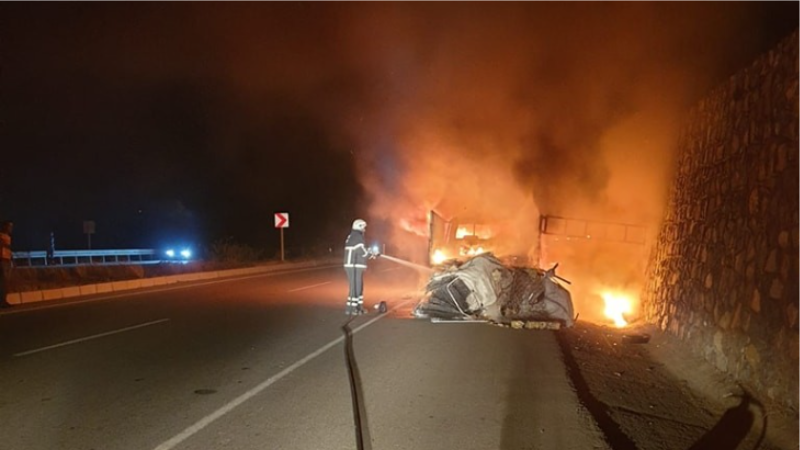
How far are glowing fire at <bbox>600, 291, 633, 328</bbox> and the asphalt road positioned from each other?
3855 millimetres

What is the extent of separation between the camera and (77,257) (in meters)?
26.7

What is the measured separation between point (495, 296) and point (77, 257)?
22835mm

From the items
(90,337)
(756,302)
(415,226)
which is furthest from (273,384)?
(415,226)

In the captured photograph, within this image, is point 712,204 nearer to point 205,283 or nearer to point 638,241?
point 638,241

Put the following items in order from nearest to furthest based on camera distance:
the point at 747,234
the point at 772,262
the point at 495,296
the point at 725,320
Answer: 1. the point at 772,262
2. the point at 747,234
3. the point at 725,320
4. the point at 495,296

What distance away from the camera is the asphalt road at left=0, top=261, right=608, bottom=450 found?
188 inches

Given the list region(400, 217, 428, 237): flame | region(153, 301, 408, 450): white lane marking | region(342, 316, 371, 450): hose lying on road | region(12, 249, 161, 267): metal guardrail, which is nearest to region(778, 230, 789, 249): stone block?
region(342, 316, 371, 450): hose lying on road

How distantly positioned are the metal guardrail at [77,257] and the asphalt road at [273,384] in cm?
1470

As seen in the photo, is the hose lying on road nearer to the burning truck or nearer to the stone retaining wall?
the burning truck

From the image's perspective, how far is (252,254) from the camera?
2997cm

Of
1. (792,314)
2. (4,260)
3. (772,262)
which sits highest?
(772,262)

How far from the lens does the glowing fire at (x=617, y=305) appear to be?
1262 cm

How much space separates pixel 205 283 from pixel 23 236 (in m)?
27.2

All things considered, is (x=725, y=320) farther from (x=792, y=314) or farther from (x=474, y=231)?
(x=474, y=231)
